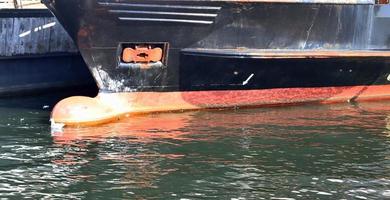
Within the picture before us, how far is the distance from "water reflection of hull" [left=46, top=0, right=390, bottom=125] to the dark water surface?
0.35 m

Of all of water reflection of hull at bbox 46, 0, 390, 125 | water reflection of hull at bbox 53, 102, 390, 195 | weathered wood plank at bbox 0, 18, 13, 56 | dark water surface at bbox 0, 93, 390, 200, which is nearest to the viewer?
dark water surface at bbox 0, 93, 390, 200

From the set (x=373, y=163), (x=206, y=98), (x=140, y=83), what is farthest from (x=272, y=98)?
(x=373, y=163)

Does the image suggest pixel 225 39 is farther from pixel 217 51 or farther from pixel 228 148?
pixel 228 148

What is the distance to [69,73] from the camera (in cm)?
1326

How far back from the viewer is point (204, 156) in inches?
301

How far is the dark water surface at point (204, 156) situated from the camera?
644 cm

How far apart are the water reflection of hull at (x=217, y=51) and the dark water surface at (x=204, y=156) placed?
354 millimetres

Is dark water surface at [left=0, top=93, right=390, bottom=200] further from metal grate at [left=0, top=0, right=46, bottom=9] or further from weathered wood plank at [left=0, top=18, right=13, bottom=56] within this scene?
metal grate at [left=0, top=0, right=46, bottom=9]

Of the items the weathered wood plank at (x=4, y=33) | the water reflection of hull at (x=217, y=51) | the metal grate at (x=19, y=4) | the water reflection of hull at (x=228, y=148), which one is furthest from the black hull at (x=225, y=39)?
the metal grate at (x=19, y=4)

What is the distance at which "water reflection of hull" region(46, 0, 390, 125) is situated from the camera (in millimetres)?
9430

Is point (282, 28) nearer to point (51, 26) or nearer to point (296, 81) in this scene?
point (296, 81)

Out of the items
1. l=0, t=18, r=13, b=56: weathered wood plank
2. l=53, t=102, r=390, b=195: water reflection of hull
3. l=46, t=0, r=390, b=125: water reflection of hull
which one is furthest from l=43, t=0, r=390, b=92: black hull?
l=0, t=18, r=13, b=56: weathered wood plank

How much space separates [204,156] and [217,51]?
2616 mm

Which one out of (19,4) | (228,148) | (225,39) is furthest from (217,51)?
(19,4)
